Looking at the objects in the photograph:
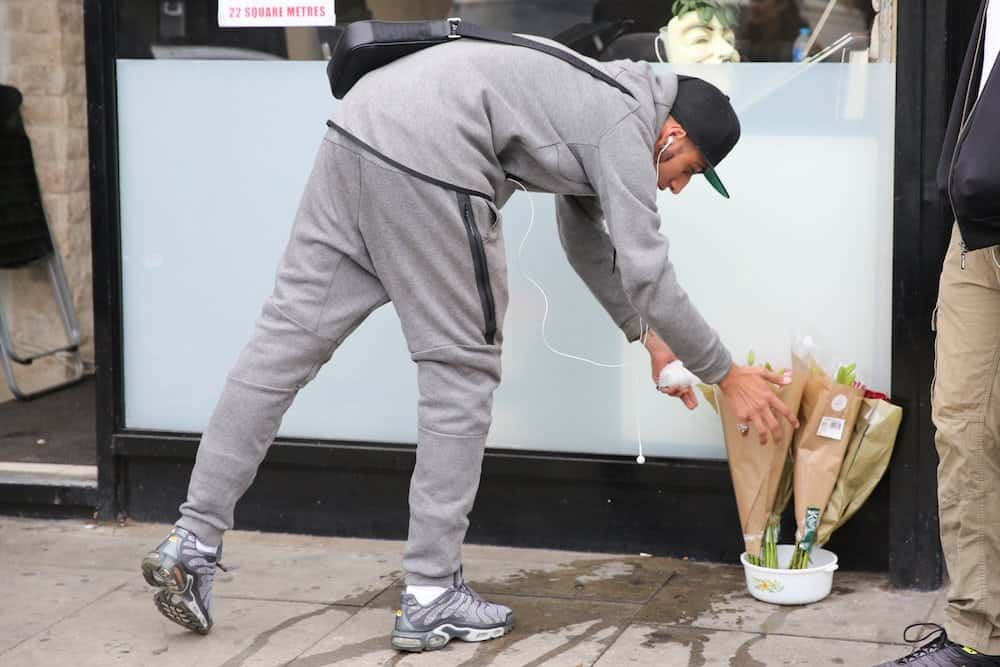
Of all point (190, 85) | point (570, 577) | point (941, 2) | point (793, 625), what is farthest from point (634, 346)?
point (190, 85)

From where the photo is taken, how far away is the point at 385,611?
3883mm

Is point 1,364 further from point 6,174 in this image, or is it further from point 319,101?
point 319,101

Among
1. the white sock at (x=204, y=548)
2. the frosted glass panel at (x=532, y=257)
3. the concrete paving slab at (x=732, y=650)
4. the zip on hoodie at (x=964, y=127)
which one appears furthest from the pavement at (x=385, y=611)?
the zip on hoodie at (x=964, y=127)

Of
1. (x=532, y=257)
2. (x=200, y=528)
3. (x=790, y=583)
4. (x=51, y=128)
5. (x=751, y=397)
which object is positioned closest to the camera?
(x=751, y=397)

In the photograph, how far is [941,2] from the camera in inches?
149

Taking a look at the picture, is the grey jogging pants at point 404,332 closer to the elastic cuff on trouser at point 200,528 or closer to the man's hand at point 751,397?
the elastic cuff on trouser at point 200,528

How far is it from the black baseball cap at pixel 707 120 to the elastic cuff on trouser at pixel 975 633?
116 cm

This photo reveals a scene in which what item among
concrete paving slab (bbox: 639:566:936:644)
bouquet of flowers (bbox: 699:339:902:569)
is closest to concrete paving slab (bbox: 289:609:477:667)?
concrete paving slab (bbox: 639:566:936:644)

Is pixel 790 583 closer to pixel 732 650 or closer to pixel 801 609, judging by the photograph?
pixel 801 609

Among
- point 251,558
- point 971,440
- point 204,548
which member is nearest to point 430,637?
point 204,548

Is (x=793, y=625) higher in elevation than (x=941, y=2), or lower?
lower

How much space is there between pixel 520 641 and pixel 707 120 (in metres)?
1.36

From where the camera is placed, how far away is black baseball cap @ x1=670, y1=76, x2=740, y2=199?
132 inches

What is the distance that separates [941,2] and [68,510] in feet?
10.1
